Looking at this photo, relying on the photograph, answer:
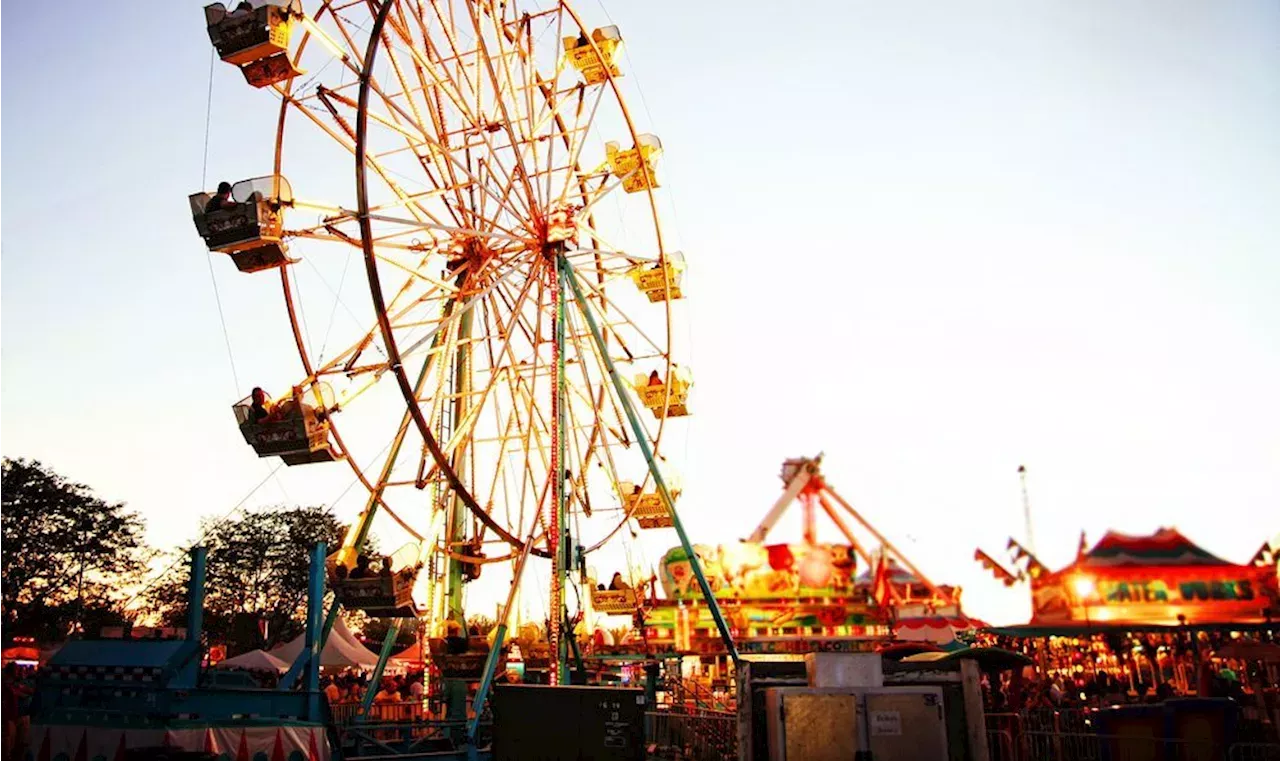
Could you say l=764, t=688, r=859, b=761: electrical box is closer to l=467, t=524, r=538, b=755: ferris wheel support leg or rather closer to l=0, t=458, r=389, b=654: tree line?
l=467, t=524, r=538, b=755: ferris wheel support leg

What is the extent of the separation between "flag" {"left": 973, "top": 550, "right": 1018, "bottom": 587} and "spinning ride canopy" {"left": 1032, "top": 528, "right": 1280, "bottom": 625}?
6.30 m

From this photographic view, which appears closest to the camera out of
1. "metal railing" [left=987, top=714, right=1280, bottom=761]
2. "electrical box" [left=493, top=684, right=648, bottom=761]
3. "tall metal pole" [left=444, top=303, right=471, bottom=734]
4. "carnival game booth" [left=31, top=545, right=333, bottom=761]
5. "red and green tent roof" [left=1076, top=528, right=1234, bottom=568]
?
"electrical box" [left=493, top=684, right=648, bottom=761]

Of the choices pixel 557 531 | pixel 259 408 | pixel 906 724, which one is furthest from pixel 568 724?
pixel 259 408

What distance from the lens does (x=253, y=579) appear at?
51.8 metres

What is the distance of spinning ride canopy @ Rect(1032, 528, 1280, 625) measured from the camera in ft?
86.0

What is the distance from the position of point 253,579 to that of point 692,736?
42.4m

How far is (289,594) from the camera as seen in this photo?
5216 centimetres

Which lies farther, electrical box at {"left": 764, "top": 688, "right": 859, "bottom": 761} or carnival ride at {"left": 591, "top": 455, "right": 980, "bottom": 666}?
carnival ride at {"left": 591, "top": 455, "right": 980, "bottom": 666}

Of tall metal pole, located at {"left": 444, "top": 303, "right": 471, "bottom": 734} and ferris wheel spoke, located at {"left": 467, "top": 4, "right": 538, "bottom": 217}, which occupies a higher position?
ferris wheel spoke, located at {"left": 467, "top": 4, "right": 538, "bottom": 217}

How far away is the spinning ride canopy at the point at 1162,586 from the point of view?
2623 centimetres

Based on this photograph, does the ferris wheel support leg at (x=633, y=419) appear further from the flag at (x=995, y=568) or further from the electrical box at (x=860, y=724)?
→ the flag at (x=995, y=568)

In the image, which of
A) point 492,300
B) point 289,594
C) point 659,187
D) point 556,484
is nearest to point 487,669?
point 556,484

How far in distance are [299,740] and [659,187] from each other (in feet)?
43.7

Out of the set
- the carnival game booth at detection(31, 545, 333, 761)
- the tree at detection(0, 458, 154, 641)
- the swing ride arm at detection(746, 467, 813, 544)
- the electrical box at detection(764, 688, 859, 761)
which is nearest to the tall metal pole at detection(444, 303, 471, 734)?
the carnival game booth at detection(31, 545, 333, 761)
